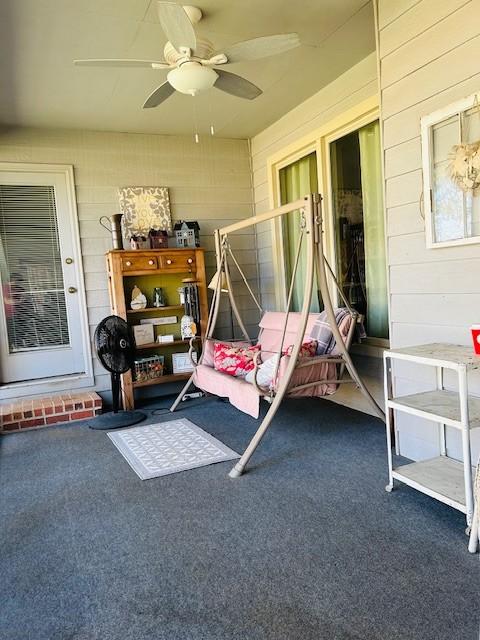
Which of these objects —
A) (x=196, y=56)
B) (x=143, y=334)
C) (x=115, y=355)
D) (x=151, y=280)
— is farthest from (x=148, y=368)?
(x=196, y=56)

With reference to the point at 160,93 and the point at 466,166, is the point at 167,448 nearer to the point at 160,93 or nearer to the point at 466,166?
the point at 160,93

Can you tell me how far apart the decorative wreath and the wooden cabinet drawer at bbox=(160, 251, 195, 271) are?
8.90ft

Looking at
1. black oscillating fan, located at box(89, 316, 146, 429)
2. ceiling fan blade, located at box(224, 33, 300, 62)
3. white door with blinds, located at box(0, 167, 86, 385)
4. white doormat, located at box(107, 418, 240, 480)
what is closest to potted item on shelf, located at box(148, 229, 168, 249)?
white door with blinds, located at box(0, 167, 86, 385)

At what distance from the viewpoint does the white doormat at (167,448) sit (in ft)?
9.54

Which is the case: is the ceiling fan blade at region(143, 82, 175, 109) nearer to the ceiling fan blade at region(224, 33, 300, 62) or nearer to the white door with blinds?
the ceiling fan blade at region(224, 33, 300, 62)

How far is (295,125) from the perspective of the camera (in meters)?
4.30

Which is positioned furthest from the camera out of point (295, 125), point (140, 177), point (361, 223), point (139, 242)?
Result: point (140, 177)

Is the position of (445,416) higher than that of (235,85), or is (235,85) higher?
(235,85)

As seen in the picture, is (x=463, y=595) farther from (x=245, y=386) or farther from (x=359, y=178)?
(x=359, y=178)

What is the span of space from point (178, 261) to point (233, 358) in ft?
4.21

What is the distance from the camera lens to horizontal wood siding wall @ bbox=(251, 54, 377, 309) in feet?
11.3

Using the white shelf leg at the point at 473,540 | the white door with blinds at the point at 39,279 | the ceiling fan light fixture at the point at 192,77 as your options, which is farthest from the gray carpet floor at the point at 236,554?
the ceiling fan light fixture at the point at 192,77

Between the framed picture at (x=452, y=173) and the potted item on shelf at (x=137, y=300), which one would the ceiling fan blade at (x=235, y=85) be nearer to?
the framed picture at (x=452, y=173)

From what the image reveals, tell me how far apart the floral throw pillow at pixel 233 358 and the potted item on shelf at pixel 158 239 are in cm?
119
